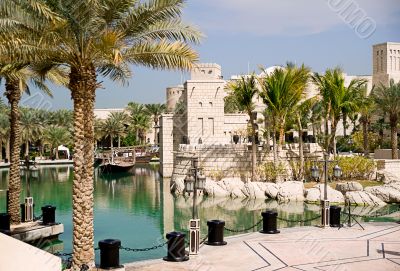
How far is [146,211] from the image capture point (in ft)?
87.7

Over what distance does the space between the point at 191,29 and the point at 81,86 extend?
2.71 metres

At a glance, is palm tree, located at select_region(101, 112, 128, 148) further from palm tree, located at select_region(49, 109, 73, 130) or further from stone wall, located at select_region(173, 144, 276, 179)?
stone wall, located at select_region(173, 144, 276, 179)

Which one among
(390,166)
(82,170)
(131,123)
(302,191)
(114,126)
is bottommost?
(302,191)

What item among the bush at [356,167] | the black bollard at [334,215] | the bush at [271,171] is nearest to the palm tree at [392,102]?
the bush at [356,167]

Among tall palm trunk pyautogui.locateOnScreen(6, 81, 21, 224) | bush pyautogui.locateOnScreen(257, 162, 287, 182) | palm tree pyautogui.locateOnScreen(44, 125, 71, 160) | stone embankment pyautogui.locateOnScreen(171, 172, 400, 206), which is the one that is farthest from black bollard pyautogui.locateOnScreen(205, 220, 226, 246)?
palm tree pyautogui.locateOnScreen(44, 125, 71, 160)

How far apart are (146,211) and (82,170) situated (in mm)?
16463

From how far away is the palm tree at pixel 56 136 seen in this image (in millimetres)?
62906

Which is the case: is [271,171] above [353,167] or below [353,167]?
below

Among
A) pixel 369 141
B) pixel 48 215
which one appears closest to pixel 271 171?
pixel 48 215

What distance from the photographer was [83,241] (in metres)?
10.5

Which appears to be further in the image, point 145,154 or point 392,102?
point 145,154

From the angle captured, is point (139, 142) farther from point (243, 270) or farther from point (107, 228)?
point (243, 270)

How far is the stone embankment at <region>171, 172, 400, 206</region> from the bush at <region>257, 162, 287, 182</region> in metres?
1.37

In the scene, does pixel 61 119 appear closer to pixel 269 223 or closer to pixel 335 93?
pixel 335 93
